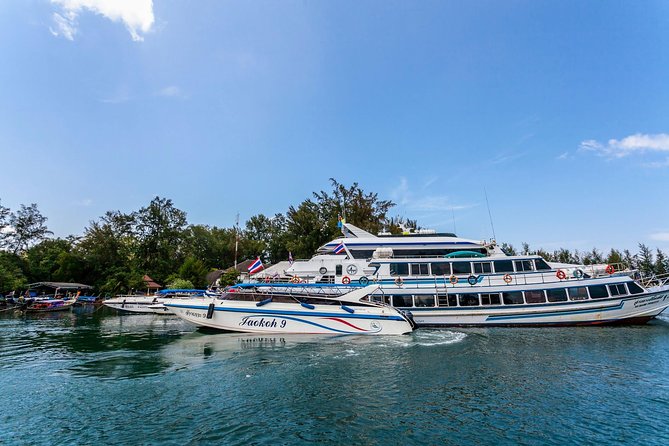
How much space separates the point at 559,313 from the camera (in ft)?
70.5

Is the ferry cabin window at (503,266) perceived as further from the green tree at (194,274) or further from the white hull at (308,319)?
the green tree at (194,274)

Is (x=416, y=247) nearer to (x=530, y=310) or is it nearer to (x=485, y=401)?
(x=530, y=310)

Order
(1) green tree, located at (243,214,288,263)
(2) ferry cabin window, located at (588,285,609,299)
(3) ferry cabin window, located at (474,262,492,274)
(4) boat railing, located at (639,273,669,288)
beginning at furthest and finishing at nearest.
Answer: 1. (1) green tree, located at (243,214,288,263)
2. (3) ferry cabin window, located at (474,262,492,274)
3. (4) boat railing, located at (639,273,669,288)
4. (2) ferry cabin window, located at (588,285,609,299)

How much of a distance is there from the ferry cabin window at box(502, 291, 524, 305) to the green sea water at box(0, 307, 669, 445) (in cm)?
467

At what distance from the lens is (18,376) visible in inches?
458

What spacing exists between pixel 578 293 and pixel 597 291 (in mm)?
1160

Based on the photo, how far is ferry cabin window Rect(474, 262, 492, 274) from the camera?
936 inches

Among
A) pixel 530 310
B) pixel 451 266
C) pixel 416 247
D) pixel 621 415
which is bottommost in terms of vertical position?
pixel 621 415

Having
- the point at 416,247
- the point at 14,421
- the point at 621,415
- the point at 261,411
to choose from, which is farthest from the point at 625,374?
the point at 14,421

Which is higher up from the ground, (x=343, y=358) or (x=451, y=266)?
(x=451, y=266)

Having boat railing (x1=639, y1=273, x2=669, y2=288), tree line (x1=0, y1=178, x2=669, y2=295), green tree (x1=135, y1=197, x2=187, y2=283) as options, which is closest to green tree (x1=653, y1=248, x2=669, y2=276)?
tree line (x1=0, y1=178, x2=669, y2=295)

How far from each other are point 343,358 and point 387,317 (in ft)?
19.0

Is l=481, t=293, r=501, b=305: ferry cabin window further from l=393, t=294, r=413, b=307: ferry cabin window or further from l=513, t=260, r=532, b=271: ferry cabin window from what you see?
l=393, t=294, r=413, b=307: ferry cabin window

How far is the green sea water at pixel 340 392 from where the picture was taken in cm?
733
